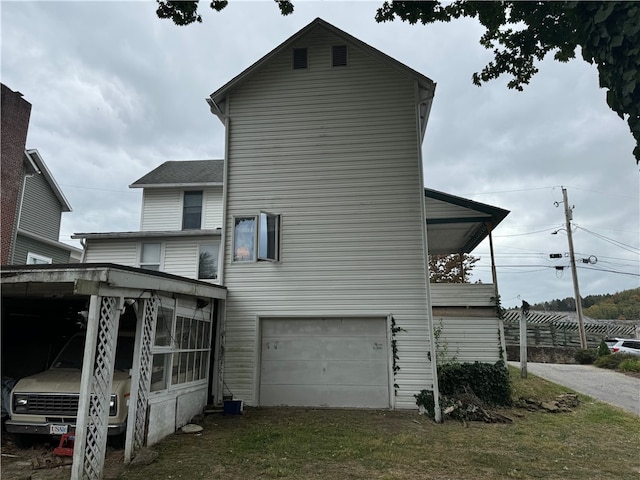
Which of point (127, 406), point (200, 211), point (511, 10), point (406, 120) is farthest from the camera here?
point (200, 211)

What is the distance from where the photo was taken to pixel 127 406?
6402 millimetres

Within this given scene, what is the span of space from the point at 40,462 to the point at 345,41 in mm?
11148

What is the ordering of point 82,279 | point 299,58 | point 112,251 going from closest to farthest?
point 82,279 → point 299,58 → point 112,251

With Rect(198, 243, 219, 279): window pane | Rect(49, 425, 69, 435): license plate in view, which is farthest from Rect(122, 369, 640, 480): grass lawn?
Rect(198, 243, 219, 279): window pane

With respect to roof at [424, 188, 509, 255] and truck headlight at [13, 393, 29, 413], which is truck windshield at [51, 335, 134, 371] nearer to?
truck headlight at [13, 393, 29, 413]

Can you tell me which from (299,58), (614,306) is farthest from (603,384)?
(614,306)

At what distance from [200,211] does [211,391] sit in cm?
958

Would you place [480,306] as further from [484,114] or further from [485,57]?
[484,114]

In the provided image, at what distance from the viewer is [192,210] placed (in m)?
17.5

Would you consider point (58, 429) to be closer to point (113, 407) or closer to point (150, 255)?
point (113, 407)

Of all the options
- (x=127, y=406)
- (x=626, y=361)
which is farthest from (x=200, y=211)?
(x=626, y=361)

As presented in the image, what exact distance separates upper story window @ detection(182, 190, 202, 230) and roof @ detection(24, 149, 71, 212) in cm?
627

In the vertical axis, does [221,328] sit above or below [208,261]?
below

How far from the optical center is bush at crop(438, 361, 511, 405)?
997 centimetres
